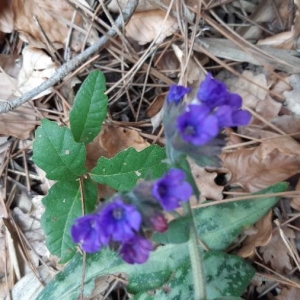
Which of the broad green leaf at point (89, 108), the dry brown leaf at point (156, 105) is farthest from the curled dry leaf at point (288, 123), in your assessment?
the broad green leaf at point (89, 108)

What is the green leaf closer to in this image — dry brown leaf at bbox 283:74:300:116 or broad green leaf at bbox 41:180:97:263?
broad green leaf at bbox 41:180:97:263

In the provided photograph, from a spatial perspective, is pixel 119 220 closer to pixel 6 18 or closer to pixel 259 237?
pixel 259 237

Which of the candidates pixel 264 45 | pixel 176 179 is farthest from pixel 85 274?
pixel 264 45

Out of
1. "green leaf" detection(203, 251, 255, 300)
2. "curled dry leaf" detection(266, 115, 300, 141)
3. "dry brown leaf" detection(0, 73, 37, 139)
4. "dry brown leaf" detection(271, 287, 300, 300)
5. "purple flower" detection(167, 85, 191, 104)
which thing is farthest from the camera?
"dry brown leaf" detection(0, 73, 37, 139)

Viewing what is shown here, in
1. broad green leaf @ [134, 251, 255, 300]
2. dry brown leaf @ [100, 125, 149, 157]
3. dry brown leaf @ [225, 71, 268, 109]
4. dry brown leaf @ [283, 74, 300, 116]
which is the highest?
dry brown leaf @ [100, 125, 149, 157]

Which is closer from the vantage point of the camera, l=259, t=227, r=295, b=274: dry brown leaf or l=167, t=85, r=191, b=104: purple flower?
l=167, t=85, r=191, b=104: purple flower

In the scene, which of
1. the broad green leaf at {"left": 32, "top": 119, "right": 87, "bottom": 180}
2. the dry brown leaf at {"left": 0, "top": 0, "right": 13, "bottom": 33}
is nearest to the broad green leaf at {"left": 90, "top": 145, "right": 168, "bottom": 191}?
the broad green leaf at {"left": 32, "top": 119, "right": 87, "bottom": 180}

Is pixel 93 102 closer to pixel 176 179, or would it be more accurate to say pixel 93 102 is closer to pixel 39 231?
pixel 39 231

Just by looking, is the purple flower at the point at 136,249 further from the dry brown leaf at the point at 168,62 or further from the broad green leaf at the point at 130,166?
the dry brown leaf at the point at 168,62
